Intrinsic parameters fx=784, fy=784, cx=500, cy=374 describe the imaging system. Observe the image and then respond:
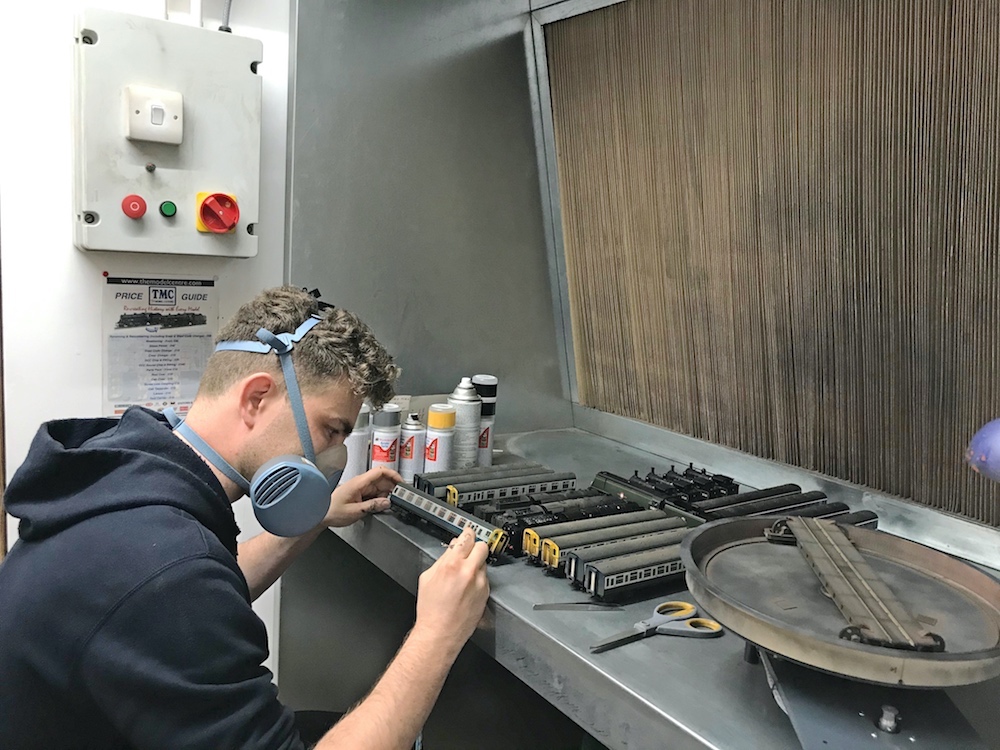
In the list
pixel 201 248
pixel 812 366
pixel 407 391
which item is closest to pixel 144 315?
pixel 201 248

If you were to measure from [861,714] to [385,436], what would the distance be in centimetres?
98

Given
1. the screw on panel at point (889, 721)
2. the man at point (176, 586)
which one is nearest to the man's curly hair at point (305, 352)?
A: the man at point (176, 586)

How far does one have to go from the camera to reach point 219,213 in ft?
4.95

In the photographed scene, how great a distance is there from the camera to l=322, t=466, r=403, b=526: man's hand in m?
1.40

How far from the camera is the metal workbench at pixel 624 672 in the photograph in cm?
81

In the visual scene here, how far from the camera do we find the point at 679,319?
1720mm

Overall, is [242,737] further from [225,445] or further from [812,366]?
[812,366]

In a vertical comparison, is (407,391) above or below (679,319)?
below

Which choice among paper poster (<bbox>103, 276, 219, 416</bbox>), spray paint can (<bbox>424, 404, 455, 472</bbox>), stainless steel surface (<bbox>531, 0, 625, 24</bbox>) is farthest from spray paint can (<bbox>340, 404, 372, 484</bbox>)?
stainless steel surface (<bbox>531, 0, 625, 24</bbox>)

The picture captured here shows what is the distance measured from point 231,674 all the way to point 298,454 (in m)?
0.34

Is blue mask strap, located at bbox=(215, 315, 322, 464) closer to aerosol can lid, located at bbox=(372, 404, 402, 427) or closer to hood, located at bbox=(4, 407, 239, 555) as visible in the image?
hood, located at bbox=(4, 407, 239, 555)

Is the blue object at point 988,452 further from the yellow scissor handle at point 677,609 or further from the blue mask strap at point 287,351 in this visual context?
the blue mask strap at point 287,351

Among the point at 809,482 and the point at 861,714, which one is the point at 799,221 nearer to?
the point at 809,482

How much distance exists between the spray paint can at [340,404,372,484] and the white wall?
425 millimetres
